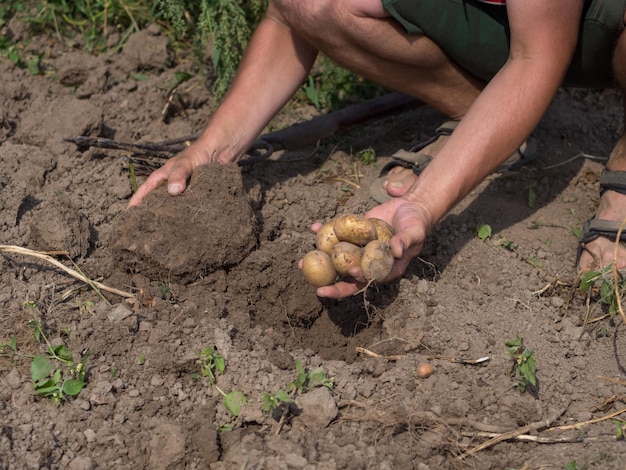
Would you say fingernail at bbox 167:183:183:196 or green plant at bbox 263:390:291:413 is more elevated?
fingernail at bbox 167:183:183:196

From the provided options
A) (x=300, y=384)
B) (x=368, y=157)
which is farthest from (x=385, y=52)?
(x=300, y=384)

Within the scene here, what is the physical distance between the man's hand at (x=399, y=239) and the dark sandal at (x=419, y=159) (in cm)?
67

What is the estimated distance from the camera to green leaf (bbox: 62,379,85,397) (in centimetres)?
237

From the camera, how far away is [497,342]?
8.70 ft

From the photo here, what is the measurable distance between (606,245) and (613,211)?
0.15m

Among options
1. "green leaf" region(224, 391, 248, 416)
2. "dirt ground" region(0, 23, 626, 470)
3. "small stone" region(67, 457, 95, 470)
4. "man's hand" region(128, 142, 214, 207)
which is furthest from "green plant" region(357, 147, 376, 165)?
"small stone" region(67, 457, 95, 470)

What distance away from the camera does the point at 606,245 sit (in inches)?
121

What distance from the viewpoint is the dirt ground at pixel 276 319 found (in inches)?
90.7

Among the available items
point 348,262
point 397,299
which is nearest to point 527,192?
point 397,299

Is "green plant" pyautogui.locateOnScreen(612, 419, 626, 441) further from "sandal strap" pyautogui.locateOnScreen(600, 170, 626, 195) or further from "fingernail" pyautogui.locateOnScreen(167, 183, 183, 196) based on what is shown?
"fingernail" pyautogui.locateOnScreen(167, 183, 183, 196)

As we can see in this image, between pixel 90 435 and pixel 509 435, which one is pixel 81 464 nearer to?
pixel 90 435

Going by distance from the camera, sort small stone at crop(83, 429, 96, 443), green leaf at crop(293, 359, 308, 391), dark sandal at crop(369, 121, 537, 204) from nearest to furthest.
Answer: small stone at crop(83, 429, 96, 443) < green leaf at crop(293, 359, 308, 391) < dark sandal at crop(369, 121, 537, 204)

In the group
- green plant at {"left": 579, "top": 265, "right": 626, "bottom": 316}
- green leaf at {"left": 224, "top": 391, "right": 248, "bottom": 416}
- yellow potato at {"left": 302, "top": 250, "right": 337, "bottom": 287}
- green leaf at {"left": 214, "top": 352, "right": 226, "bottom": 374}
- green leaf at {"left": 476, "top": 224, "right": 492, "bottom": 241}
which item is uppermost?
yellow potato at {"left": 302, "top": 250, "right": 337, "bottom": 287}

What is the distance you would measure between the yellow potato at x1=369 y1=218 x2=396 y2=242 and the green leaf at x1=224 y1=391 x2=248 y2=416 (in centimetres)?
65
